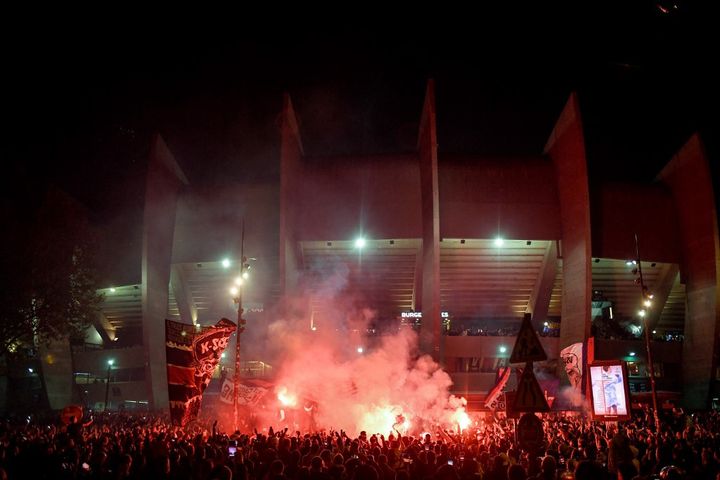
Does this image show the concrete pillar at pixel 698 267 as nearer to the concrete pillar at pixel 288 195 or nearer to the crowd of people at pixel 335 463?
the crowd of people at pixel 335 463

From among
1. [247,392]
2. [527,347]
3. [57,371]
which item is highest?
[527,347]

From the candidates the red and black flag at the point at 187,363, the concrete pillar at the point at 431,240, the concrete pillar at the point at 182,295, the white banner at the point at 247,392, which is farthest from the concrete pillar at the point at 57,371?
the red and black flag at the point at 187,363

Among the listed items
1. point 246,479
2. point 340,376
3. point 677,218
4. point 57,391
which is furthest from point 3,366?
point 677,218

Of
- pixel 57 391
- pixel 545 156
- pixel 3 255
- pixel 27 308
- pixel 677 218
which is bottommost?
pixel 57 391

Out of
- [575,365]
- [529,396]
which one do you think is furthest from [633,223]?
[529,396]

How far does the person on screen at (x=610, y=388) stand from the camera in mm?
12969

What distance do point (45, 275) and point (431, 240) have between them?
1933 cm

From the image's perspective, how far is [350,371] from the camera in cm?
2389

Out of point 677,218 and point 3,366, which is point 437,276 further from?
point 3,366

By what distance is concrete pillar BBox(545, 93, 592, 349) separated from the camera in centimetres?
2927

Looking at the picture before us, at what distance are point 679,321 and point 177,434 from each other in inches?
1468

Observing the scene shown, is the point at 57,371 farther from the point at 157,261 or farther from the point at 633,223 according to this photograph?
the point at 633,223

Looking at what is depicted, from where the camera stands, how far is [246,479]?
614 cm

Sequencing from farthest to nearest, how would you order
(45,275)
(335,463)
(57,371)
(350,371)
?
(57,371)
(350,371)
(45,275)
(335,463)
